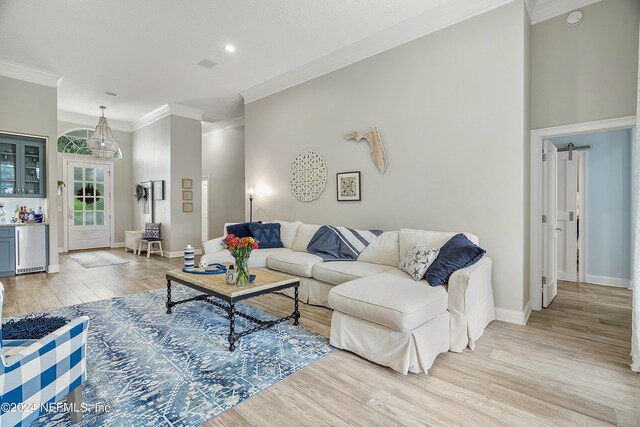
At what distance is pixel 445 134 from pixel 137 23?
12.6 ft

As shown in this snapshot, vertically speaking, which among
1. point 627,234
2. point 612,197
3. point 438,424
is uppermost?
point 612,197

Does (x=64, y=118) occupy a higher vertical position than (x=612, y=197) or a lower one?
higher

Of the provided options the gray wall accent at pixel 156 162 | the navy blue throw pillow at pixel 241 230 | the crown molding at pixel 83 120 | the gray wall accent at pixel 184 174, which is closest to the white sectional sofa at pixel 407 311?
the navy blue throw pillow at pixel 241 230

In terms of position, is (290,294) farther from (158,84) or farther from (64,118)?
(64,118)

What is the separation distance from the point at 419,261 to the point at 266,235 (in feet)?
8.23

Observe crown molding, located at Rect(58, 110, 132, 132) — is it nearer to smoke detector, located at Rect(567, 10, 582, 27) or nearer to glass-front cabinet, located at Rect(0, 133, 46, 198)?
glass-front cabinet, located at Rect(0, 133, 46, 198)

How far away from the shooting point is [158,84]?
18.5ft

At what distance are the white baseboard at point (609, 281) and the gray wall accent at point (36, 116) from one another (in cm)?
845

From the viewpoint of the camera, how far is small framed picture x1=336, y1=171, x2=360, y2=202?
430 centimetres

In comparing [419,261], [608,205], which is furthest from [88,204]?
[608,205]

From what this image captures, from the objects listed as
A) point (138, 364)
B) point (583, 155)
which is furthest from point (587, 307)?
point (138, 364)

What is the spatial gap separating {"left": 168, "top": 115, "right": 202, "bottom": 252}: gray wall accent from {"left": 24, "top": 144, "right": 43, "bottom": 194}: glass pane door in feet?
7.08

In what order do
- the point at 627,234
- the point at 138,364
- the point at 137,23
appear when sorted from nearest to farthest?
1. the point at 138,364
2. the point at 137,23
3. the point at 627,234

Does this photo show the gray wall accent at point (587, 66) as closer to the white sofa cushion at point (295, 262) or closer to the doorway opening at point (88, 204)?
the white sofa cushion at point (295, 262)
